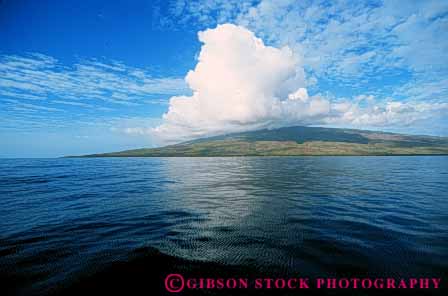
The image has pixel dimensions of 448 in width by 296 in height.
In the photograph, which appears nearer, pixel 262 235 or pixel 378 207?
pixel 262 235

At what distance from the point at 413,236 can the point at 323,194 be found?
588 inches

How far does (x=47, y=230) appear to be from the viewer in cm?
1567

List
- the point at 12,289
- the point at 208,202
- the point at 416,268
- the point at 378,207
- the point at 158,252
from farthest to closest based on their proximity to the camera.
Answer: the point at 208,202 < the point at 378,207 < the point at 158,252 < the point at 416,268 < the point at 12,289

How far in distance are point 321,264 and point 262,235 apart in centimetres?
465

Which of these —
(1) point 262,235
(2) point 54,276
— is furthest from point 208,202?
(2) point 54,276

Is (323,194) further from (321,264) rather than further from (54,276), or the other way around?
(54,276)

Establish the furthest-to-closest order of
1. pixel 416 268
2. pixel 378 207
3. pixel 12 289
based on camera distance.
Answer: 1. pixel 378 207
2. pixel 416 268
3. pixel 12 289

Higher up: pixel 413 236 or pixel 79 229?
pixel 79 229

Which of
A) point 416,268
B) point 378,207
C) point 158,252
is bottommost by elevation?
point 378,207

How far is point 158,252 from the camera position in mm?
11609

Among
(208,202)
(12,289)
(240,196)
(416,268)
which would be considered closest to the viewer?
(12,289)

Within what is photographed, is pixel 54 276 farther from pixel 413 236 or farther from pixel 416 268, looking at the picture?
pixel 413 236

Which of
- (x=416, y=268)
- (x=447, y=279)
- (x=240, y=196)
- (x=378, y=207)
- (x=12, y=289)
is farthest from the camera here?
(x=240, y=196)

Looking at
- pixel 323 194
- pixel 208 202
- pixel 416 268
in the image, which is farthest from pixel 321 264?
pixel 323 194
